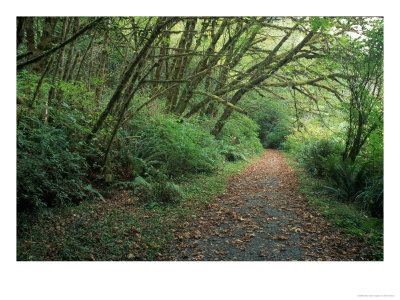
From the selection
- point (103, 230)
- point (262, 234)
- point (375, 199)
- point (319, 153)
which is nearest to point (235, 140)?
point (319, 153)

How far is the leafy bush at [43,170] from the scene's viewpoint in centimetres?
330

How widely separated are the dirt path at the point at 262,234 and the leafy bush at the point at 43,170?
6.36 ft

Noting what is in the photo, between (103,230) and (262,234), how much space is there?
7.50ft

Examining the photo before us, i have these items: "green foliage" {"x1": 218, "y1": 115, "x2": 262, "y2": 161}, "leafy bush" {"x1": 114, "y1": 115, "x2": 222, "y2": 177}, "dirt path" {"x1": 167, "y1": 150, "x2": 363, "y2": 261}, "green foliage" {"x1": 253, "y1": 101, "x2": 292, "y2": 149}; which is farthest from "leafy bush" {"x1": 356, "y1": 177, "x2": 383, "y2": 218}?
"green foliage" {"x1": 253, "y1": 101, "x2": 292, "y2": 149}

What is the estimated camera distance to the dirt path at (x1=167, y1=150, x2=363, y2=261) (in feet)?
10.5

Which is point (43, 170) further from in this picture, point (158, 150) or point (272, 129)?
point (272, 129)

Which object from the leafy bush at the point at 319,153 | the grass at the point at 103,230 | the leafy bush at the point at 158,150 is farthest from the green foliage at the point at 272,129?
the grass at the point at 103,230

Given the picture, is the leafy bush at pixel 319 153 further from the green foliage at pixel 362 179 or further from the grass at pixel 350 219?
the grass at pixel 350 219

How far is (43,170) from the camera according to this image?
360 centimetres

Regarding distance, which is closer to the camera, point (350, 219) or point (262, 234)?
point (262, 234)
